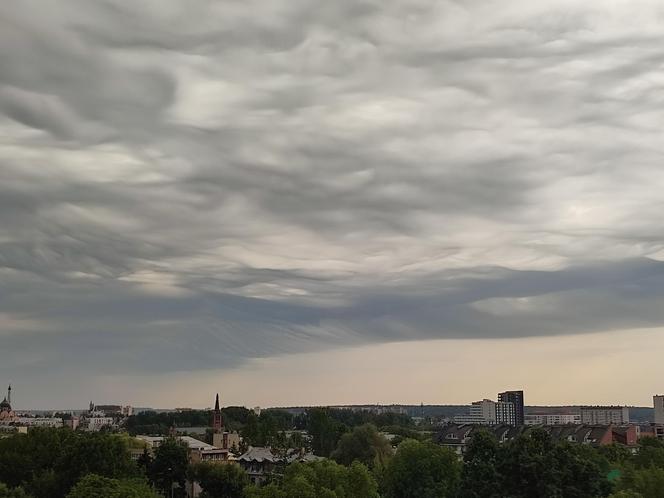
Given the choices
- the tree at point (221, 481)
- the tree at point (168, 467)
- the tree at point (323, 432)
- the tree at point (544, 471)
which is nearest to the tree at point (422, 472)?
the tree at point (544, 471)

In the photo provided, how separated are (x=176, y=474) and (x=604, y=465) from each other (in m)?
46.8

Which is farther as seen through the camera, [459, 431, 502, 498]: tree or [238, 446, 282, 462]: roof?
[238, 446, 282, 462]: roof

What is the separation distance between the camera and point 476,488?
A: 2445 inches

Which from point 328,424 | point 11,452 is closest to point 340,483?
point 11,452

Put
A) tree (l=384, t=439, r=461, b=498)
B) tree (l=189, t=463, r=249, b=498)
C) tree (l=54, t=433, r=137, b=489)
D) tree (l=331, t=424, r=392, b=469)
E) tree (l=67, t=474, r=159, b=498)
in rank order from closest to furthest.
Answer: tree (l=67, t=474, r=159, b=498), tree (l=54, t=433, r=137, b=489), tree (l=384, t=439, r=461, b=498), tree (l=189, t=463, r=249, b=498), tree (l=331, t=424, r=392, b=469)

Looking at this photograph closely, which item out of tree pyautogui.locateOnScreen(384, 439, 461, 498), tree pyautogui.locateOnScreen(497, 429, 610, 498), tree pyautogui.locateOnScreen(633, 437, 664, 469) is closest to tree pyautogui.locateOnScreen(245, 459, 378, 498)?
tree pyautogui.locateOnScreen(384, 439, 461, 498)

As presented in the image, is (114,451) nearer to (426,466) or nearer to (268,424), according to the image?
(426,466)

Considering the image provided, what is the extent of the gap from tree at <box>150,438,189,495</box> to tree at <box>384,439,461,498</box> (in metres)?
26.9

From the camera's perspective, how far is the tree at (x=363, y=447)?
10638 cm

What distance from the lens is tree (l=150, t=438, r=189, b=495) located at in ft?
297

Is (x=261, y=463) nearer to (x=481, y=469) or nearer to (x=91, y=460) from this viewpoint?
(x=91, y=460)

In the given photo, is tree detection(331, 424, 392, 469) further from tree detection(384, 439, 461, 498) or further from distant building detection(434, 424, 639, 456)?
distant building detection(434, 424, 639, 456)

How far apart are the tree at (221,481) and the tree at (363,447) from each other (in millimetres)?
21701

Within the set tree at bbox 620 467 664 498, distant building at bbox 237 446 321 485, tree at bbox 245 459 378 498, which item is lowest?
distant building at bbox 237 446 321 485
